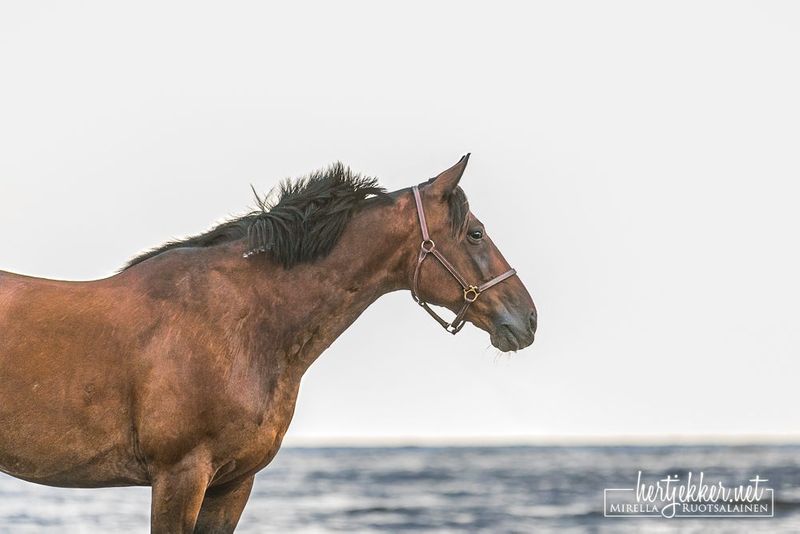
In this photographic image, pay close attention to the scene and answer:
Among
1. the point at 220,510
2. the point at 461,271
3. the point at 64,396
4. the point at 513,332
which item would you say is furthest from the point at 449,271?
the point at 64,396

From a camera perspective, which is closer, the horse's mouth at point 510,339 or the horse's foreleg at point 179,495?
the horse's foreleg at point 179,495

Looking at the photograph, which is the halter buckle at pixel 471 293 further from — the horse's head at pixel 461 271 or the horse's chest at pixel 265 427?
the horse's chest at pixel 265 427

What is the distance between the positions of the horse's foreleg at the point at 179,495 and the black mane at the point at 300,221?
1.16m

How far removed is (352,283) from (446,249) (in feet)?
1.73

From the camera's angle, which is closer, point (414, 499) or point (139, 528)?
point (139, 528)

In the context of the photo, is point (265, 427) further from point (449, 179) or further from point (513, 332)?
point (449, 179)

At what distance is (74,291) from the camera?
5.77 meters

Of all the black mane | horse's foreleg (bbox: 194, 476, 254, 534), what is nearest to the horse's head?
the black mane

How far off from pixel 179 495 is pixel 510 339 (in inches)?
73.9

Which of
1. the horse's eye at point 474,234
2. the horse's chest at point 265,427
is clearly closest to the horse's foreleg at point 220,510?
the horse's chest at point 265,427

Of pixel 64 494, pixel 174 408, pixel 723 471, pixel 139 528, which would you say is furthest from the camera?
pixel 723 471

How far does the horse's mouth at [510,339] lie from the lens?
19.6 feet

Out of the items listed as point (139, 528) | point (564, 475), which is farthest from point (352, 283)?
point (564, 475)

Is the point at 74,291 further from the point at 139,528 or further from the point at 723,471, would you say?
the point at 723,471
